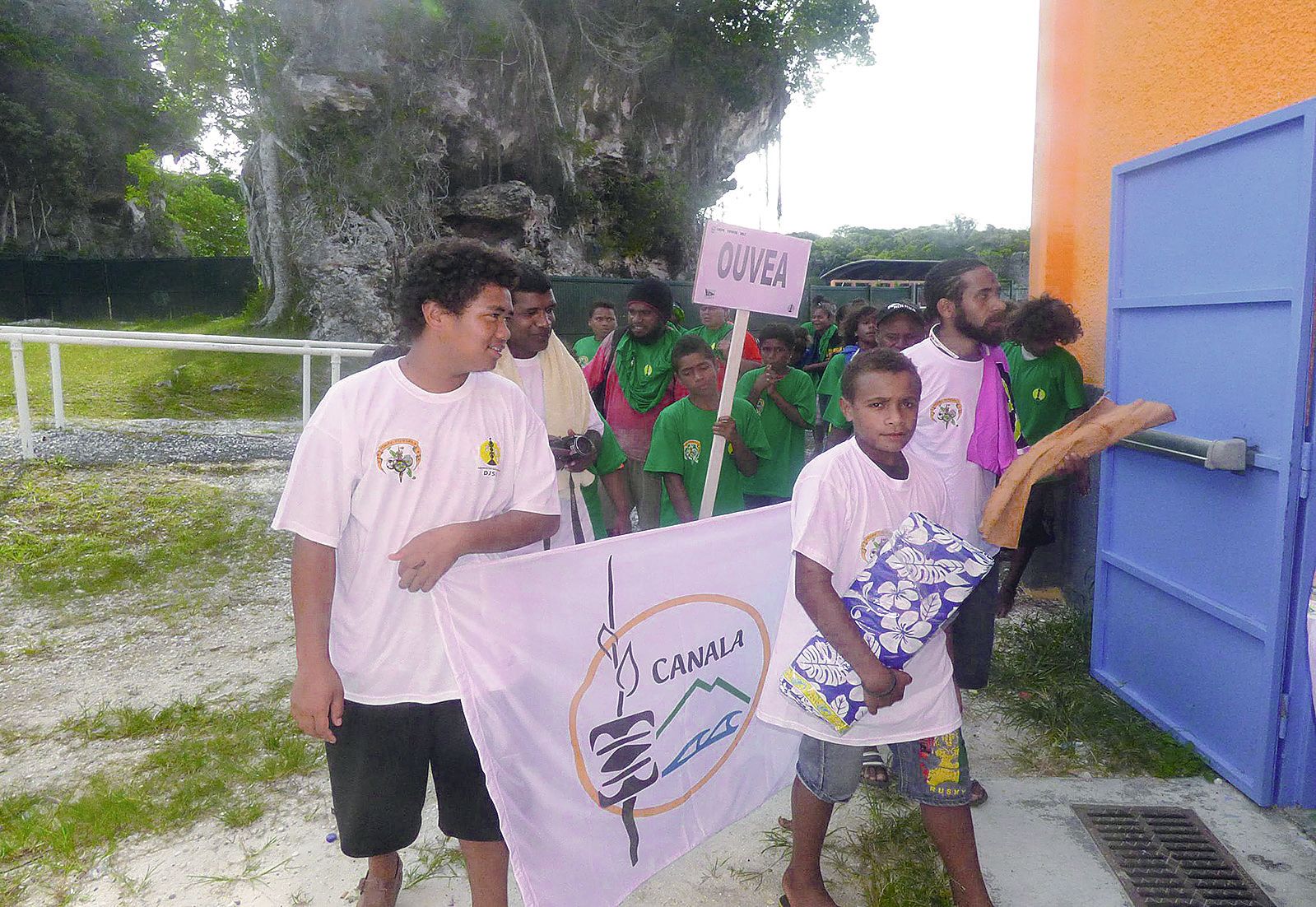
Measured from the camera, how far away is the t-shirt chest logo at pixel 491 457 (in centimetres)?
221

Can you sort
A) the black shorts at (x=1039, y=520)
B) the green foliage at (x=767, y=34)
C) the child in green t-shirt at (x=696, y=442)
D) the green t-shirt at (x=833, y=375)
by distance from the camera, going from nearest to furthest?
1. the child in green t-shirt at (x=696, y=442)
2. the black shorts at (x=1039, y=520)
3. the green t-shirt at (x=833, y=375)
4. the green foliage at (x=767, y=34)

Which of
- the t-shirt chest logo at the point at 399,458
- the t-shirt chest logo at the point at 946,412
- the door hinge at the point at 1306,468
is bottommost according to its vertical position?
the door hinge at the point at 1306,468

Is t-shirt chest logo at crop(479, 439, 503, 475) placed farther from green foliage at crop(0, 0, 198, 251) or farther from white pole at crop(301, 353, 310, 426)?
green foliage at crop(0, 0, 198, 251)

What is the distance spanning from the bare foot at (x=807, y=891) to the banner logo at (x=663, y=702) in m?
0.38

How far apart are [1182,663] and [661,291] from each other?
10.6ft

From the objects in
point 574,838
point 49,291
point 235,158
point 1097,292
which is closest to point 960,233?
point 235,158

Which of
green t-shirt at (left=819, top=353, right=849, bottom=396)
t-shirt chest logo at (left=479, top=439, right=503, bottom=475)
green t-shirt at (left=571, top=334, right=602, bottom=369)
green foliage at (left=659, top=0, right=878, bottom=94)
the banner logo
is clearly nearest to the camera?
t-shirt chest logo at (left=479, top=439, right=503, bottom=475)

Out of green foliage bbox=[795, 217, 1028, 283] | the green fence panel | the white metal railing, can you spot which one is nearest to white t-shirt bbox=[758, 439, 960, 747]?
the white metal railing

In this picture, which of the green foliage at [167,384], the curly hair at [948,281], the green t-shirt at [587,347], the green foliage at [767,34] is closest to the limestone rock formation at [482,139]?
the green foliage at [767,34]

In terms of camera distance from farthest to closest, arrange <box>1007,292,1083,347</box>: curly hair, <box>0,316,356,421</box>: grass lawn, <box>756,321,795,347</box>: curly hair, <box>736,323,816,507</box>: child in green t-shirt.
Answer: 1. <box>0,316,356,421</box>: grass lawn
2. <box>756,321,795,347</box>: curly hair
3. <box>736,323,816,507</box>: child in green t-shirt
4. <box>1007,292,1083,347</box>: curly hair

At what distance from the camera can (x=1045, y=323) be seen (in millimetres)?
4586

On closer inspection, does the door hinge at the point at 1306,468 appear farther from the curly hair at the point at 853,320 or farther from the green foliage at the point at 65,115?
the green foliage at the point at 65,115

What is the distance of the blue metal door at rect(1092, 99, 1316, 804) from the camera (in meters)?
2.90

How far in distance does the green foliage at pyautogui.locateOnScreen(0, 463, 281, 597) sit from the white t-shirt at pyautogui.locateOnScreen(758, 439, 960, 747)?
4516 millimetres
